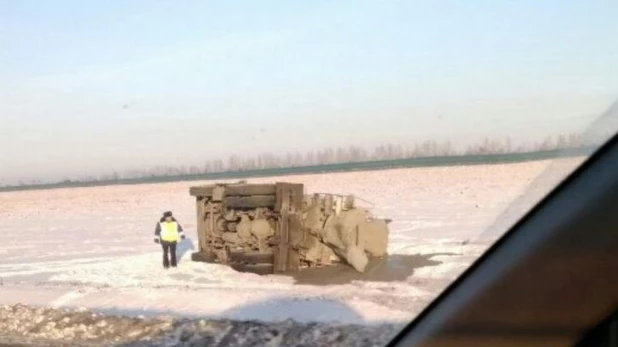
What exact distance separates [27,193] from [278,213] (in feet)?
215

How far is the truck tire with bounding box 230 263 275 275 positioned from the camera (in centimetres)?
1577

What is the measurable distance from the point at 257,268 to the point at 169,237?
269 centimetres

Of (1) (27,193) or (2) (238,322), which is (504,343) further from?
(1) (27,193)

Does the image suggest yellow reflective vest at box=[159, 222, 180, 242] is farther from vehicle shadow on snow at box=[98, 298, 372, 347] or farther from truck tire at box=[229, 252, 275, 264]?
vehicle shadow on snow at box=[98, 298, 372, 347]

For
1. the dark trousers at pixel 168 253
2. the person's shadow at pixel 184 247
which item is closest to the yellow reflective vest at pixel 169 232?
the dark trousers at pixel 168 253

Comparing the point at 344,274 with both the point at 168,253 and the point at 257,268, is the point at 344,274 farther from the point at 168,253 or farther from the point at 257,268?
the point at 168,253

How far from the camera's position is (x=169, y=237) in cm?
1775

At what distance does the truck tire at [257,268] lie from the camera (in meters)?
15.8

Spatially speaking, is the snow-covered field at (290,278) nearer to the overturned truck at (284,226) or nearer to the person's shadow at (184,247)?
the person's shadow at (184,247)

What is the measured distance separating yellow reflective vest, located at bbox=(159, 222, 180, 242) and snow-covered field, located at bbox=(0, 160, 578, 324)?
0.62 metres

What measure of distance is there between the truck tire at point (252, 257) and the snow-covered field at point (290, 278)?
34 centimetres

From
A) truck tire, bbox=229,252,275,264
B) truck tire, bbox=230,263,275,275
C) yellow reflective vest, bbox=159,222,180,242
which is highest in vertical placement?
yellow reflective vest, bbox=159,222,180,242

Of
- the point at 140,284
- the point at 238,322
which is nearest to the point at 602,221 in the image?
the point at 238,322

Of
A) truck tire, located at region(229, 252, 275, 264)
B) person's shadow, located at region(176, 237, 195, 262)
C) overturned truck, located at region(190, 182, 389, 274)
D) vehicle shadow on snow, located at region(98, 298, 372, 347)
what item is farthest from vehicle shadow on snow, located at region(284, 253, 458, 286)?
person's shadow, located at region(176, 237, 195, 262)
